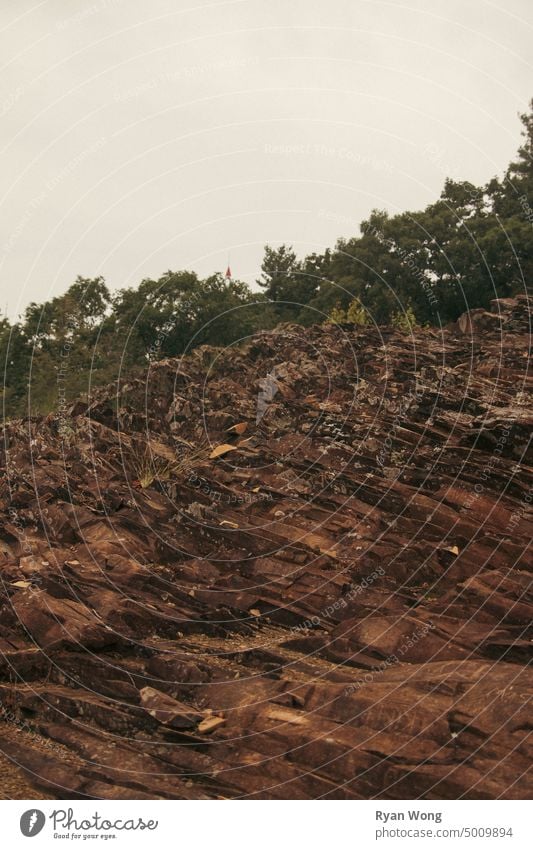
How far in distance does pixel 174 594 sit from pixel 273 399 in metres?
15.7

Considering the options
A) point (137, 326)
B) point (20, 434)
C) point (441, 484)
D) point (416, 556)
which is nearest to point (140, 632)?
point (416, 556)

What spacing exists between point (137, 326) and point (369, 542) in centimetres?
4893

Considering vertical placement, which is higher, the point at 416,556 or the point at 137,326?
the point at 137,326

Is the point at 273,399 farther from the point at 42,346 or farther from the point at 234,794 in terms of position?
the point at 42,346

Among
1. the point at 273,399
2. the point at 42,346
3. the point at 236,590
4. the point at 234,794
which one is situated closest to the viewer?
the point at 234,794

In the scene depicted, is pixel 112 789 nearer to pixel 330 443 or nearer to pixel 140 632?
pixel 140 632

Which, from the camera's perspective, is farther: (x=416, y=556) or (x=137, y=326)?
(x=137, y=326)

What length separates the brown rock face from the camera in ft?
38.3

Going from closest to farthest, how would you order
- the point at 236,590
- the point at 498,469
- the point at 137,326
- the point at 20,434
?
the point at 236,590, the point at 498,469, the point at 20,434, the point at 137,326

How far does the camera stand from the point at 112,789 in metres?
11.4

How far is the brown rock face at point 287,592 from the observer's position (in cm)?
1169

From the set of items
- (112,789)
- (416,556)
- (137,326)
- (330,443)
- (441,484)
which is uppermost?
Result: (137,326)

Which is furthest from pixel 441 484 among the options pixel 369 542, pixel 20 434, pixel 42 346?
pixel 42 346

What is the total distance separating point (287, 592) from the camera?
60.1ft
